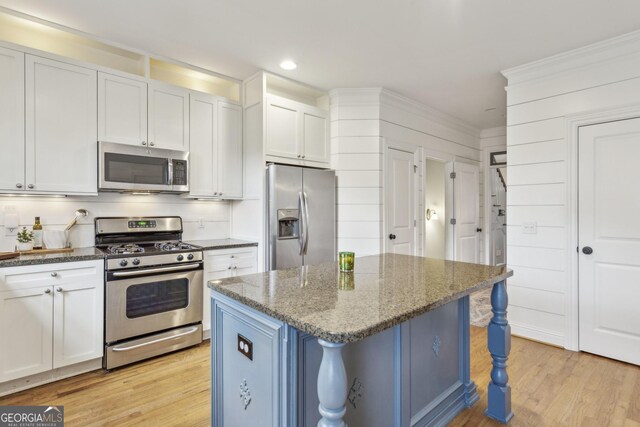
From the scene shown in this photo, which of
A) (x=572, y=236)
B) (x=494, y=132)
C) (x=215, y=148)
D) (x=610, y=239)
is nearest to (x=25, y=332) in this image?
(x=215, y=148)

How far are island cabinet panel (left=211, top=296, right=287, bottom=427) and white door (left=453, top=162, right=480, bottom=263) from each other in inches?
176

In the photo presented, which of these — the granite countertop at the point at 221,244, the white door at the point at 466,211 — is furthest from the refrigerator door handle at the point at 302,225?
the white door at the point at 466,211

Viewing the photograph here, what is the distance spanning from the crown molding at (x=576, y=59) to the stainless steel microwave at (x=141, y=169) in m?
3.34

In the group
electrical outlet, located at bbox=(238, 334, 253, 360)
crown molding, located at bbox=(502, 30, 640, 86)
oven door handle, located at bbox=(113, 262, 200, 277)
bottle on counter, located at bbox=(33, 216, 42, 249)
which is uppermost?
crown molding, located at bbox=(502, 30, 640, 86)

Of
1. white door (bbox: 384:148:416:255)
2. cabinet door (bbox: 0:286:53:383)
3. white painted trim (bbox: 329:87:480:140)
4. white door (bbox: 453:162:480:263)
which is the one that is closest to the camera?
cabinet door (bbox: 0:286:53:383)

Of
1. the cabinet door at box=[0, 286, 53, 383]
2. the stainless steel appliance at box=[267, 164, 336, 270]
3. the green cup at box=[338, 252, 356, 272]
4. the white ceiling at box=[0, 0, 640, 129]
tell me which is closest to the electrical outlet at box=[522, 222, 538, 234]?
the white ceiling at box=[0, 0, 640, 129]

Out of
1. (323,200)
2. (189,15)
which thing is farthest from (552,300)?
(189,15)

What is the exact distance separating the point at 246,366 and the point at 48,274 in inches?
71.7

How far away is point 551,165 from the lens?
3100 millimetres

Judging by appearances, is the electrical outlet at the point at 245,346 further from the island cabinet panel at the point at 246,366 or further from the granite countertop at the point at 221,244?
the granite countertop at the point at 221,244

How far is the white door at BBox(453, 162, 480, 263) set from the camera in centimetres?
529

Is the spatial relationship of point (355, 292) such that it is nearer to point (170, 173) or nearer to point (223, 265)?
point (223, 265)

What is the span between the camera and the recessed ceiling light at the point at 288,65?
3.19m

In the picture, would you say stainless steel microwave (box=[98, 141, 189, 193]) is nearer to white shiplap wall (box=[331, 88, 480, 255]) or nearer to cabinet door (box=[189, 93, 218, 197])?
cabinet door (box=[189, 93, 218, 197])
